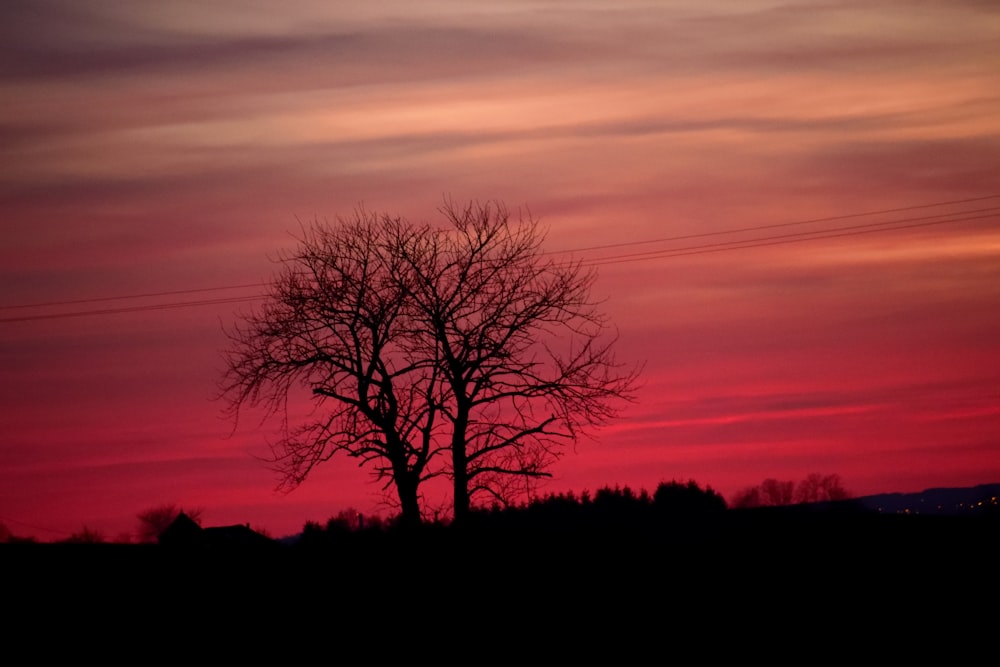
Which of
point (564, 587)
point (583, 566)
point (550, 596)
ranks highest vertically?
point (583, 566)

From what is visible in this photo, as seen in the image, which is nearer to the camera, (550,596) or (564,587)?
(550,596)

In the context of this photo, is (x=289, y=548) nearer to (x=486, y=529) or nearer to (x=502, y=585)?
(x=486, y=529)

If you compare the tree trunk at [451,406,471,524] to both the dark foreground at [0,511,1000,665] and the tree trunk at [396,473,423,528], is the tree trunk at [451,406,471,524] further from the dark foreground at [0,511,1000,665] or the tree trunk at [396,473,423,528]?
the dark foreground at [0,511,1000,665]

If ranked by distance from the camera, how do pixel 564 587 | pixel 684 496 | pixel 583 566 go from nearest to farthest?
pixel 564 587
pixel 583 566
pixel 684 496

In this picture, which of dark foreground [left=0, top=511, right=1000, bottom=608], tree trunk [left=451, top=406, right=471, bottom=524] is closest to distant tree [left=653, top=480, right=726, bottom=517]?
tree trunk [left=451, top=406, right=471, bottom=524]

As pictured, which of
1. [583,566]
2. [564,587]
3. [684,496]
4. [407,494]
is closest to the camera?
[564,587]

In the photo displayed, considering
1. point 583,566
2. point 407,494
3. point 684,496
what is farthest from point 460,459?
point 684,496

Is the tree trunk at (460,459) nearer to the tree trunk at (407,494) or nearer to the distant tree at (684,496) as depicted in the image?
the tree trunk at (407,494)

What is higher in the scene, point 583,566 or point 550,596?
point 583,566

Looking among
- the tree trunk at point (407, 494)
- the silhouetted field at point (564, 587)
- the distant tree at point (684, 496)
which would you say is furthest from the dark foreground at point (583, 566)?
the distant tree at point (684, 496)

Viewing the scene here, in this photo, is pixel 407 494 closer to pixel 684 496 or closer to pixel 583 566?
pixel 583 566

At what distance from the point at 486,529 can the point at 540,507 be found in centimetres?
962

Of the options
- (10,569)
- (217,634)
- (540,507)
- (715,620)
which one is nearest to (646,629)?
(715,620)

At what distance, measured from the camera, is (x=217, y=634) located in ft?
85.5
